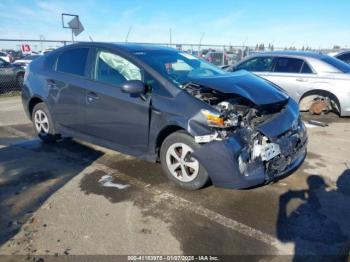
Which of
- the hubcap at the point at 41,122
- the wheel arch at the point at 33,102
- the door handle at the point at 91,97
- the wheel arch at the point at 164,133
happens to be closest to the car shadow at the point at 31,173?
the hubcap at the point at 41,122

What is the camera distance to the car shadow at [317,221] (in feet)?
9.17

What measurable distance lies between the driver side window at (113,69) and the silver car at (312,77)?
446cm

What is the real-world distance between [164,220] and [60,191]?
1416mm

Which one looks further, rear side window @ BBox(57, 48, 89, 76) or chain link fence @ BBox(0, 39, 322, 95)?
chain link fence @ BBox(0, 39, 322, 95)

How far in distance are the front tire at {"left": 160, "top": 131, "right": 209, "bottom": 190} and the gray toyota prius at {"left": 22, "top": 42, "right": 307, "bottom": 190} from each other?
0.04 feet

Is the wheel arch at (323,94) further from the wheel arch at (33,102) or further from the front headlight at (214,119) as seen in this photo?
the wheel arch at (33,102)

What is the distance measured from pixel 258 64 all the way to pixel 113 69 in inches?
197

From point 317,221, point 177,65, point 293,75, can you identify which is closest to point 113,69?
point 177,65

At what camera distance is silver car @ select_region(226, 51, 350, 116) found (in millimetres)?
7305

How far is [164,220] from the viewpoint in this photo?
3.26 meters

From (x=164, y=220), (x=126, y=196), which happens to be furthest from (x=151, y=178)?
(x=164, y=220)

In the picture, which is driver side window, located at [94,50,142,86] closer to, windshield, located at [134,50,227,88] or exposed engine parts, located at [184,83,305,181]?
windshield, located at [134,50,227,88]

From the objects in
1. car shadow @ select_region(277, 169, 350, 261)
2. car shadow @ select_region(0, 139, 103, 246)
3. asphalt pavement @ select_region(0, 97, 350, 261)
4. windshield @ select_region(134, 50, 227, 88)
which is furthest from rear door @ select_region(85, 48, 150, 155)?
car shadow @ select_region(277, 169, 350, 261)

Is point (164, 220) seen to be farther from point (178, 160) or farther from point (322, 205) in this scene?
point (322, 205)
